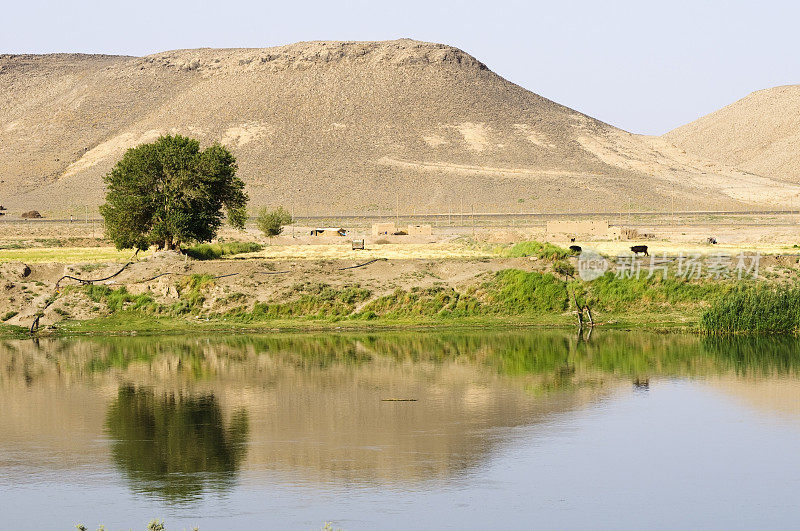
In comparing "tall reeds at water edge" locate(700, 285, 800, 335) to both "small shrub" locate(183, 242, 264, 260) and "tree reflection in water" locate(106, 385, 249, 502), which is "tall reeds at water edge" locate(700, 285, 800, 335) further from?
"small shrub" locate(183, 242, 264, 260)

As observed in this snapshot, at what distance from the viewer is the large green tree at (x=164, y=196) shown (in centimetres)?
5875

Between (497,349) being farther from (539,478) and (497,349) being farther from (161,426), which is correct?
(539,478)

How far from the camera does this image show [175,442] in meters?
22.6

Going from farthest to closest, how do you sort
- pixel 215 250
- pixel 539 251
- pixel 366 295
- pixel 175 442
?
pixel 215 250
pixel 539 251
pixel 366 295
pixel 175 442

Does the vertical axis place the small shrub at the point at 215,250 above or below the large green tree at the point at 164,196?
below

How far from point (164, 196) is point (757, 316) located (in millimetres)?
33372

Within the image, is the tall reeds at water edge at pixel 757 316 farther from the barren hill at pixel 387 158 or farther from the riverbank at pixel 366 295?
the barren hill at pixel 387 158

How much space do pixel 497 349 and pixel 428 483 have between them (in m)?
17.1

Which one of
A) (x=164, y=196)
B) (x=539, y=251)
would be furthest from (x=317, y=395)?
(x=164, y=196)

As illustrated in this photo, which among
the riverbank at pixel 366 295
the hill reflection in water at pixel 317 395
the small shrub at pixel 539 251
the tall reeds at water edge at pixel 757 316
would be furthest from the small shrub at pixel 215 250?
the tall reeds at water edge at pixel 757 316

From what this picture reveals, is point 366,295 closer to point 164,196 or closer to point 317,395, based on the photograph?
point 317,395

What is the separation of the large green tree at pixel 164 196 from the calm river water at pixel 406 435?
22231mm

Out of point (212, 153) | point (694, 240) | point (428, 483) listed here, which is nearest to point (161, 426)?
point (428, 483)

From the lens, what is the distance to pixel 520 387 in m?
28.6
